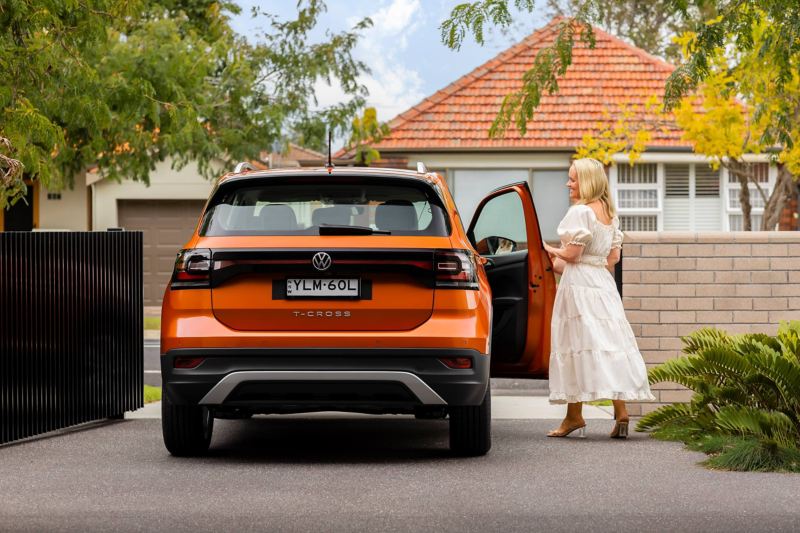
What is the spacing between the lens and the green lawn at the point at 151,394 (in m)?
13.2

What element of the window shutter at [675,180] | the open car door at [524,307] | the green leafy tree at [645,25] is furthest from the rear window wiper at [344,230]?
the green leafy tree at [645,25]

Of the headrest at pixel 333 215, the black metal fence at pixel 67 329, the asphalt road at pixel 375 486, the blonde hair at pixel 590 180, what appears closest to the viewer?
the asphalt road at pixel 375 486

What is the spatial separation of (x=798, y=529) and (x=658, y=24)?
38.9 meters

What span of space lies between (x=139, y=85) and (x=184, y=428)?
670cm

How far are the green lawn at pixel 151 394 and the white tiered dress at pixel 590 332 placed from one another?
488cm

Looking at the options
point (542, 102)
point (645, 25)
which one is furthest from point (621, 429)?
point (645, 25)

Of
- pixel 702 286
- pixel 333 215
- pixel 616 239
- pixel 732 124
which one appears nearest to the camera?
pixel 333 215

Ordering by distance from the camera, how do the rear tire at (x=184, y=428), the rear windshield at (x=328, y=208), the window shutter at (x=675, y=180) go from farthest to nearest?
the window shutter at (x=675, y=180)
the rear tire at (x=184, y=428)
the rear windshield at (x=328, y=208)

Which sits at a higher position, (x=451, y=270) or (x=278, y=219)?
(x=278, y=219)

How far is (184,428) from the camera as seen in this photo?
340 inches

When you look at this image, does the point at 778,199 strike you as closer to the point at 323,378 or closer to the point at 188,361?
the point at 323,378

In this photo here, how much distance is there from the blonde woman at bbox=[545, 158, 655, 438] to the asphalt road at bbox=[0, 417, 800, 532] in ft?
1.37

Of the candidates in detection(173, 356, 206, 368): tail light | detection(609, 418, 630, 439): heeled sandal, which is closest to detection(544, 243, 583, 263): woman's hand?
detection(609, 418, 630, 439): heeled sandal

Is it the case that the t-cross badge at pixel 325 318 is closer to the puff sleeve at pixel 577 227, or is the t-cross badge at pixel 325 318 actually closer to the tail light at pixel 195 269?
the tail light at pixel 195 269
